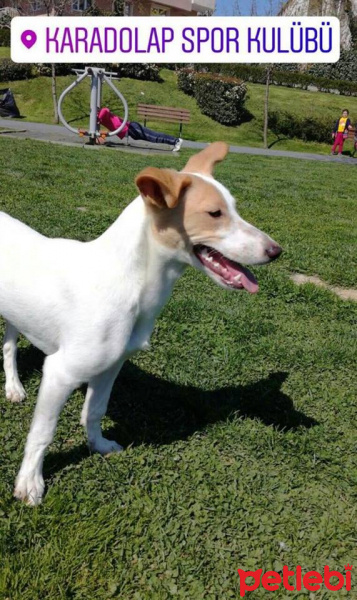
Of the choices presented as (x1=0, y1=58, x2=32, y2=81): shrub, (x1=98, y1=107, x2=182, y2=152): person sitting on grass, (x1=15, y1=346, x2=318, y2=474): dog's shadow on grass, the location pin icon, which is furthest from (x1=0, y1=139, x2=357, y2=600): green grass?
(x1=0, y1=58, x2=32, y2=81): shrub

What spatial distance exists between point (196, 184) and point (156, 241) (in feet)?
1.01

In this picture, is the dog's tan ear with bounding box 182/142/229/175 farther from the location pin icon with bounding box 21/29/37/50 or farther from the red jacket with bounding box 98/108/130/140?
the location pin icon with bounding box 21/29/37/50

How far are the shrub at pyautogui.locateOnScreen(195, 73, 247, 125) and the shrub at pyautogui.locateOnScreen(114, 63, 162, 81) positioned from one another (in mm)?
2911

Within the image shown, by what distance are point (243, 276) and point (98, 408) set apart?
43.2 inches

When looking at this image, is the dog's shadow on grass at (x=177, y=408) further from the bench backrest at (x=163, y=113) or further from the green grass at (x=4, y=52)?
the green grass at (x=4, y=52)

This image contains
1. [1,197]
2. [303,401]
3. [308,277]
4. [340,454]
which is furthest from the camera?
[1,197]

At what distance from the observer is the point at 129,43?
22875 millimetres

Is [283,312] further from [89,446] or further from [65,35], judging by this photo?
[65,35]

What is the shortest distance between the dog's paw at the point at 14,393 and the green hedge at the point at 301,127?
27.1 m

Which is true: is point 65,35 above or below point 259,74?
above

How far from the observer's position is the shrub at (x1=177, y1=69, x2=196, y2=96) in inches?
1106

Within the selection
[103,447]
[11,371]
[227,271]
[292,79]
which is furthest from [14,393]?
[292,79]

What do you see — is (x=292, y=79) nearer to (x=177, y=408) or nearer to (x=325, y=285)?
(x=325, y=285)

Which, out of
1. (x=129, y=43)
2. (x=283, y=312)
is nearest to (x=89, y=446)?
(x=283, y=312)
